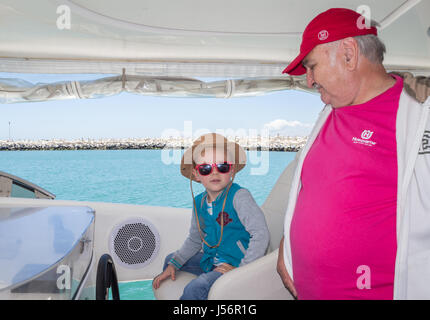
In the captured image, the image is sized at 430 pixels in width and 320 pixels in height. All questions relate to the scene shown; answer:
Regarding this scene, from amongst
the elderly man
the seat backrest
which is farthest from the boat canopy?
the elderly man

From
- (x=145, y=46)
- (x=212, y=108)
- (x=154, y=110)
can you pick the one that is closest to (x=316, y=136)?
(x=145, y=46)

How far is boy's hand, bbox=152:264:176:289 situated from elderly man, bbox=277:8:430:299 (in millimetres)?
736

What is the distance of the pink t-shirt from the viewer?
3.12ft

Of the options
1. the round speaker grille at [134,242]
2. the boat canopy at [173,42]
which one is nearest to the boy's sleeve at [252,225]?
the round speaker grille at [134,242]

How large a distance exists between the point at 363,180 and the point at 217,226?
80 cm

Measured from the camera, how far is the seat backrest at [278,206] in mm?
1830

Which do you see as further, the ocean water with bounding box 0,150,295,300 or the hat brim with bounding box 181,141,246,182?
the ocean water with bounding box 0,150,295,300

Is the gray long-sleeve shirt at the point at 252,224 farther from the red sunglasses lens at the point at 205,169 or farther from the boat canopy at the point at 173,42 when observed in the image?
the boat canopy at the point at 173,42

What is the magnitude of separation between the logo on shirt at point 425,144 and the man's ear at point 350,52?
0.94 feet

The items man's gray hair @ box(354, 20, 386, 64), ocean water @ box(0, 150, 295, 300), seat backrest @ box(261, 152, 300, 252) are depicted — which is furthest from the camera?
ocean water @ box(0, 150, 295, 300)

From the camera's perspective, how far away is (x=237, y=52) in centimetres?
279

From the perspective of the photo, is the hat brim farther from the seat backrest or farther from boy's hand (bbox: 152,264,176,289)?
boy's hand (bbox: 152,264,176,289)

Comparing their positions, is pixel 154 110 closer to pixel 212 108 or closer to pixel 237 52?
pixel 212 108

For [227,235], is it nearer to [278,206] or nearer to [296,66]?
[278,206]
